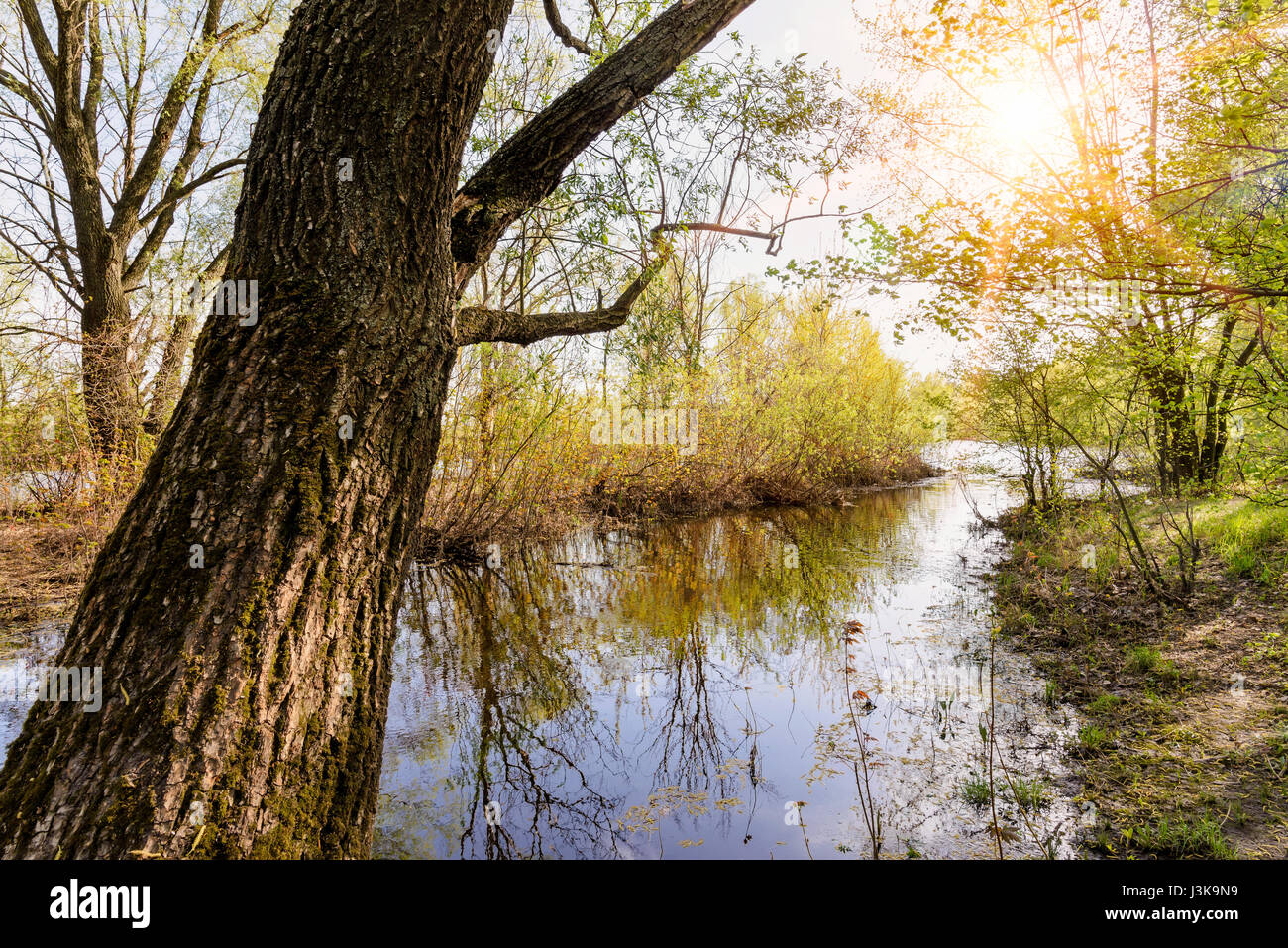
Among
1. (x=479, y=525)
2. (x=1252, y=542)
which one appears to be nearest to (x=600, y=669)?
(x=479, y=525)

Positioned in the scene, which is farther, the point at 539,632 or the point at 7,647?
the point at 539,632

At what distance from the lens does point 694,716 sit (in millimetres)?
4855

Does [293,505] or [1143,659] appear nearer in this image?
[293,505]

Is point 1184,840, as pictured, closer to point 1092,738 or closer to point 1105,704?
point 1092,738

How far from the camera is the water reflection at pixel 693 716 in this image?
3.46 meters

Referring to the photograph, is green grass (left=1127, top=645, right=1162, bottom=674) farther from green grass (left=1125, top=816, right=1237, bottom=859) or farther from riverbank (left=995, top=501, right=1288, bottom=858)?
green grass (left=1125, top=816, right=1237, bottom=859)

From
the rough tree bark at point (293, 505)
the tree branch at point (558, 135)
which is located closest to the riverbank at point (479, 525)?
the tree branch at point (558, 135)

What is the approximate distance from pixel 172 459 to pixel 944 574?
9726 millimetres

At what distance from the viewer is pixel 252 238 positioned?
1.81 meters

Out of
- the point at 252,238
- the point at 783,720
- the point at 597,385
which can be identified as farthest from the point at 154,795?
the point at 597,385

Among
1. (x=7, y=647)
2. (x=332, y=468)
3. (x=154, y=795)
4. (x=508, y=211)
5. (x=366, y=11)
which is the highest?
(x=366, y=11)

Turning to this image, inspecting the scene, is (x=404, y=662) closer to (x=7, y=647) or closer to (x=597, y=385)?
(x=7, y=647)
